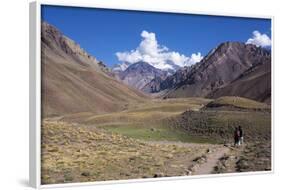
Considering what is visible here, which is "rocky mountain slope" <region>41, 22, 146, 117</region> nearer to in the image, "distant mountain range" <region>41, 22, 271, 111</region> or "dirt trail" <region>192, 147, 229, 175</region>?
"distant mountain range" <region>41, 22, 271, 111</region>

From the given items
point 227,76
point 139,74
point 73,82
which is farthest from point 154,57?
point 73,82

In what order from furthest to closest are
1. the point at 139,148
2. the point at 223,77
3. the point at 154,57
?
the point at 223,77 → the point at 154,57 → the point at 139,148

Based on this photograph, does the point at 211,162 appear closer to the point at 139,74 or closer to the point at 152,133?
the point at 152,133

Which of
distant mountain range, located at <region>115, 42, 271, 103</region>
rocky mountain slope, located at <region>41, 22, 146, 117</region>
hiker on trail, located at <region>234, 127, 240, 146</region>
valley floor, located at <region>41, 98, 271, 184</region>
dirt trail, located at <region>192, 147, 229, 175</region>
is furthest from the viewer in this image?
hiker on trail, located at <region>234, 127, 240, 146</region>

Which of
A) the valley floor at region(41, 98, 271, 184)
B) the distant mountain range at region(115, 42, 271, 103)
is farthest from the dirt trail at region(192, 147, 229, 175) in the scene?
the distant mountain range at region(115, 42, 271, 103)

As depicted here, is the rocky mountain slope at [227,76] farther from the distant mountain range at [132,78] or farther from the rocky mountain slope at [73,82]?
the rocky mountain slope at [73,82]

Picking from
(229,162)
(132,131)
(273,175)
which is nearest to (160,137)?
(132,131)
